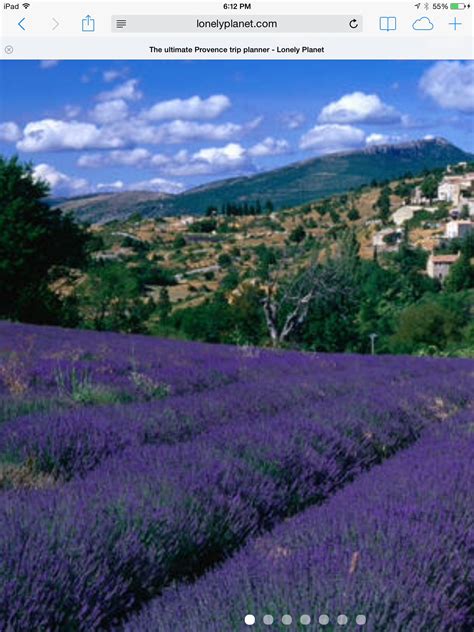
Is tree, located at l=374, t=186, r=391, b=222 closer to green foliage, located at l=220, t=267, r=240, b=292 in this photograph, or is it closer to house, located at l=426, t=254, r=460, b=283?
house, located at l=426, t=254, r=460, b=283

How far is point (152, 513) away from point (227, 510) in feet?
1.57

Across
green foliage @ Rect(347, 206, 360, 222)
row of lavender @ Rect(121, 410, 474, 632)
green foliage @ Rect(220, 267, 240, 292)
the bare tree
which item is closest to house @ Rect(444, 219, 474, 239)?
green foliage @ Rect(347, 206, 360, 222)

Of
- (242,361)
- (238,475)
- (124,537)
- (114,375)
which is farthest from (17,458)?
(242,361)

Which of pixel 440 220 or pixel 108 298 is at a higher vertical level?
pixel 440 220

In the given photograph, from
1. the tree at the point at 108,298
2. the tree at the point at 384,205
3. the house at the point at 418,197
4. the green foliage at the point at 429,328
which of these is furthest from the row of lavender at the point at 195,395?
the house at the point at 418,197

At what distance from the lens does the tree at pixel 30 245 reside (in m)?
27.5

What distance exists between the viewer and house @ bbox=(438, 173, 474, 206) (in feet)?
412

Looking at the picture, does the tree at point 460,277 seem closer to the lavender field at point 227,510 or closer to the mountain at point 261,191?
the lavender field at point 227,510

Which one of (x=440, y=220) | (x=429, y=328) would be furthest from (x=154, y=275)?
(x=440, y=220)

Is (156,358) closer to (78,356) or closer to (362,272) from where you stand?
(78,356)

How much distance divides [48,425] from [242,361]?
525 cm

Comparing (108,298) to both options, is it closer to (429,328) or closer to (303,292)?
(303,292)

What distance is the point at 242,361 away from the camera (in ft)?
32.1
